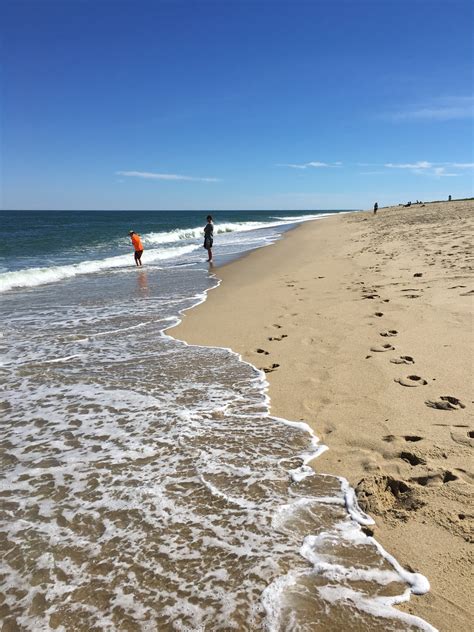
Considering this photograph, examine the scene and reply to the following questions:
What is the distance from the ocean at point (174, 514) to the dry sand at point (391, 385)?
0.18 meters

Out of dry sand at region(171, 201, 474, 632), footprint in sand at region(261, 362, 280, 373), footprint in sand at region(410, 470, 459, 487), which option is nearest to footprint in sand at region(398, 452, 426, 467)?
dry sand at region(171, 201, 474, 632)

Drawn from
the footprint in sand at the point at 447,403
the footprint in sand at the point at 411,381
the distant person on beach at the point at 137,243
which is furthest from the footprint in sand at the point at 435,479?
the distant person on beach at the point at 137,243

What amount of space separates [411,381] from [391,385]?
0.70ft

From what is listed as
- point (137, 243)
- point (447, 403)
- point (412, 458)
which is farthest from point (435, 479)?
point (137, 243)

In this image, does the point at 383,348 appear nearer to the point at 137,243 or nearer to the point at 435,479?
the point at 435,479

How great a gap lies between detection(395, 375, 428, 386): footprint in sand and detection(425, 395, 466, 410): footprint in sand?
1.11ft

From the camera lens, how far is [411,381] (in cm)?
423

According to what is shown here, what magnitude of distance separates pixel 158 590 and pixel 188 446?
4.41ft

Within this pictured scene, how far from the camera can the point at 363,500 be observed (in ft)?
8.99

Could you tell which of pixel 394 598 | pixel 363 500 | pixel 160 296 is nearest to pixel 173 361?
pixel 363 500

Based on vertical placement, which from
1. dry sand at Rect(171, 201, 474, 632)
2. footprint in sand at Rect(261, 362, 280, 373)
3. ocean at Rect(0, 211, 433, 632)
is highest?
dry sand at Rect(171, 201, 474, 632)

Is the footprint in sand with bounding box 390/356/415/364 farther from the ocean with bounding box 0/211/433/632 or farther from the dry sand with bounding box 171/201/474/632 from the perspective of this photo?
the ocean with bounding box 0/211/433/632

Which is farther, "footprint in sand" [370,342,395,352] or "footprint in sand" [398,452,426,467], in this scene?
"footprint in sand" [370,342,395,352]

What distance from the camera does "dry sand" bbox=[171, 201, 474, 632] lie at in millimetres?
2396
